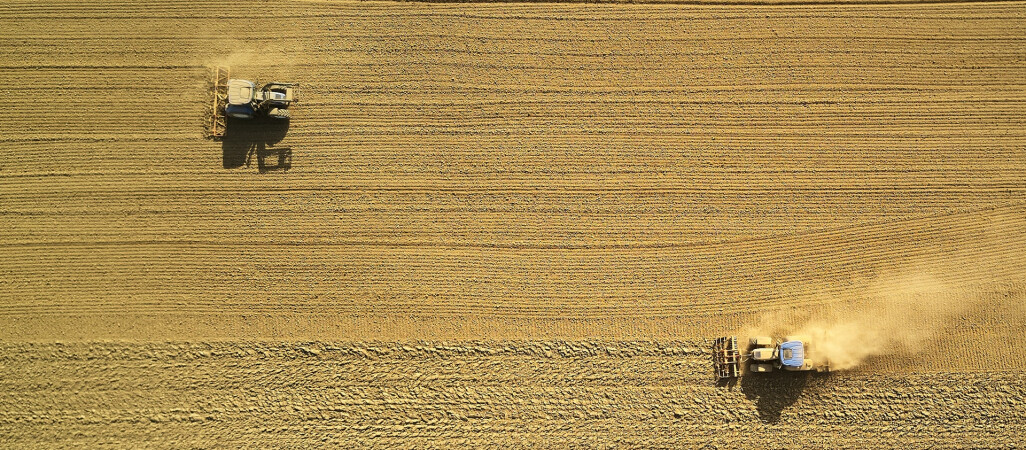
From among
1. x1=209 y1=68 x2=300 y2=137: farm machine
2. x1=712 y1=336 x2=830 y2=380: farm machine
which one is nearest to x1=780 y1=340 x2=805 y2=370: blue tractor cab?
x1=712 y1=336 x2=830 y2=380: farm machine

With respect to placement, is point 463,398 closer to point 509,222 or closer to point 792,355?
point 509,222

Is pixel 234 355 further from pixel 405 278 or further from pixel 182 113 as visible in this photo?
pixel 182 113

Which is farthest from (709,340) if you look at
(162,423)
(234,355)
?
(162,423)

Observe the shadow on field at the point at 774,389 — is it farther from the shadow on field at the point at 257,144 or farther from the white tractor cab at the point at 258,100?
the white tractor cab at the point at 258,100

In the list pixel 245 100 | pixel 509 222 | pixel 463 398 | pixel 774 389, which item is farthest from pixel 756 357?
pixel 245 100

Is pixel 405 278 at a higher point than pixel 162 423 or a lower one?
higher

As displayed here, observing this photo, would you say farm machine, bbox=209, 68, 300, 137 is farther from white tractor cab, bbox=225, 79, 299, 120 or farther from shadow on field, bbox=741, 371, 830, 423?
shadow on field, bbox=741, 371, 830, 423

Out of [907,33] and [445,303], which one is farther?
[907,33]
